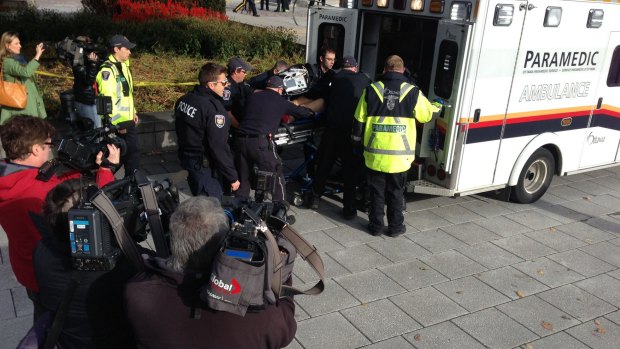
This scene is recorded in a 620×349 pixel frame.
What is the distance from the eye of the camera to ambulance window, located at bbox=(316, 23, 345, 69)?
7.67m

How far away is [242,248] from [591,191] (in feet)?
23.0

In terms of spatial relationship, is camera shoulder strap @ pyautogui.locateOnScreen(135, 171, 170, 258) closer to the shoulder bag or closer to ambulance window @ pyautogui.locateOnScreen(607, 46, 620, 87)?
the shoulder bag

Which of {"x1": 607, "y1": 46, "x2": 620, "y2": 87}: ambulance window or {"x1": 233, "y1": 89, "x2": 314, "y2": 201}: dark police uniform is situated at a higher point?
{"x1": 607, "y1": 46, "x2": 620, "y2": 87}: ambulance window

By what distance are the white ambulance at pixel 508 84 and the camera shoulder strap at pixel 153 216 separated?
12.9 ft

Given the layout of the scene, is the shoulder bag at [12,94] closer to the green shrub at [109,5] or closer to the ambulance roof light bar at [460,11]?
the ambulance roof light bar at [460,11]

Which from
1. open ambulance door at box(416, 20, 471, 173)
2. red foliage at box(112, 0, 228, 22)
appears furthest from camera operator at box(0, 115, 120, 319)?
red foliage at box(112, 0, 228, 22)

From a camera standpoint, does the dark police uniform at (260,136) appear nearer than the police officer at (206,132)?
No

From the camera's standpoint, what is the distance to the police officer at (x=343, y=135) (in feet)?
21.2

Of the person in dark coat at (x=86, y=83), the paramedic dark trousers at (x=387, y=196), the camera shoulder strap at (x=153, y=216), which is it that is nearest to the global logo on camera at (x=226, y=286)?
the camera shoulder strap at (x=153, y=216)

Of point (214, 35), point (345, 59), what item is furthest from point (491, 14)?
point (214, 35)

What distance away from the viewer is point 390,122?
19.1 feet

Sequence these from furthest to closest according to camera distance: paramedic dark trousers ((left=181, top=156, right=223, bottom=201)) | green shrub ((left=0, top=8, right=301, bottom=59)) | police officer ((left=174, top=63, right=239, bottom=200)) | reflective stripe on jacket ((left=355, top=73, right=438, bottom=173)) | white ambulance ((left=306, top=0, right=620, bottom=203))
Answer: green shrub ((left=0, top=8, right=301, bottom=59)), white ambulance ((left=306, top=0, right=620, bottom=203)), reflective stripe on jacket ((left=355, top=73, right=438, bottom=173)), paramedic dark trousers ((left=181, top=156, right=223, bottom=201)), police officer ((left=174, top=63, right=239, bottom=200))

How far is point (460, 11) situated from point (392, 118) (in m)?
1.27

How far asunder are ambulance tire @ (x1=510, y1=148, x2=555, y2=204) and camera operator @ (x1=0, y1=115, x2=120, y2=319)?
5.11 m
